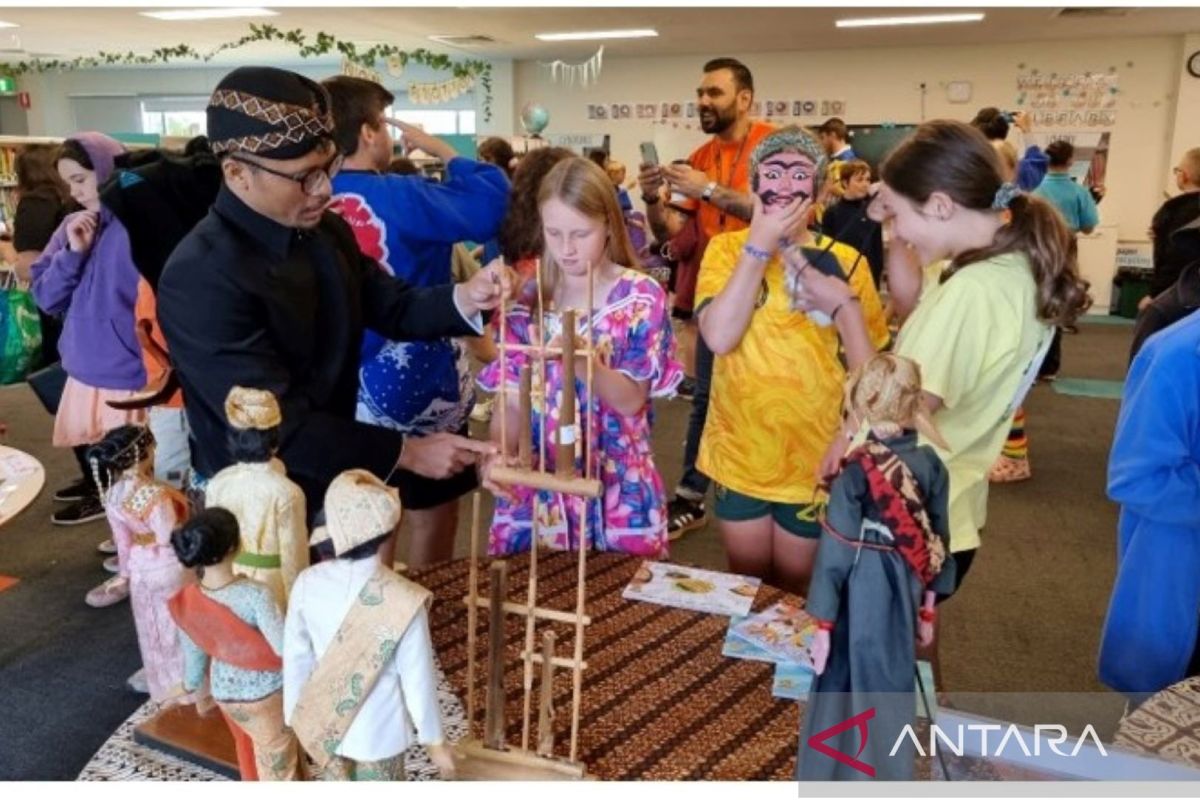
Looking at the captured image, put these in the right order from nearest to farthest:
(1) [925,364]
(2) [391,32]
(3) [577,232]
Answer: (1) [925,364] → (3) [577,232] → (2) [391,32]

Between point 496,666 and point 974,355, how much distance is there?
88 centimetres

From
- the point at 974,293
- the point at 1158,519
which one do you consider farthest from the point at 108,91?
the point at 1158,519

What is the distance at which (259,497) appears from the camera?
92 centimetres

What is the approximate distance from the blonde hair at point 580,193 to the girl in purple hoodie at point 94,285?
5.52 ft

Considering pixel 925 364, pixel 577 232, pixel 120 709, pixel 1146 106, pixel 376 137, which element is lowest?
pixel 120 709

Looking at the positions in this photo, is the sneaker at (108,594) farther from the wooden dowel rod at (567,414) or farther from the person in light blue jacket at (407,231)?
the wooden dowel rod at (567,414)

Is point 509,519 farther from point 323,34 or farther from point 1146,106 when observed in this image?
point 1146,106

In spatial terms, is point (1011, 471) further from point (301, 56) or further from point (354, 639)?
point (301, 56)

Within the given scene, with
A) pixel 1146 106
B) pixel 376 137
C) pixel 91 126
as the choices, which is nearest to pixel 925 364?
pixel 376 137

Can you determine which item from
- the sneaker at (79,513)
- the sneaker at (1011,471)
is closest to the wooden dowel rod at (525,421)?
the sneaker at (79,513)

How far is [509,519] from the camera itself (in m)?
1.75

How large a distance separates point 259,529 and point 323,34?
8972mm

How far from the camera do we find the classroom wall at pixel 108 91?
40.9ft

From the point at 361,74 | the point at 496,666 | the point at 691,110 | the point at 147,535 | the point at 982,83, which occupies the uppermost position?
the point at 982,83
